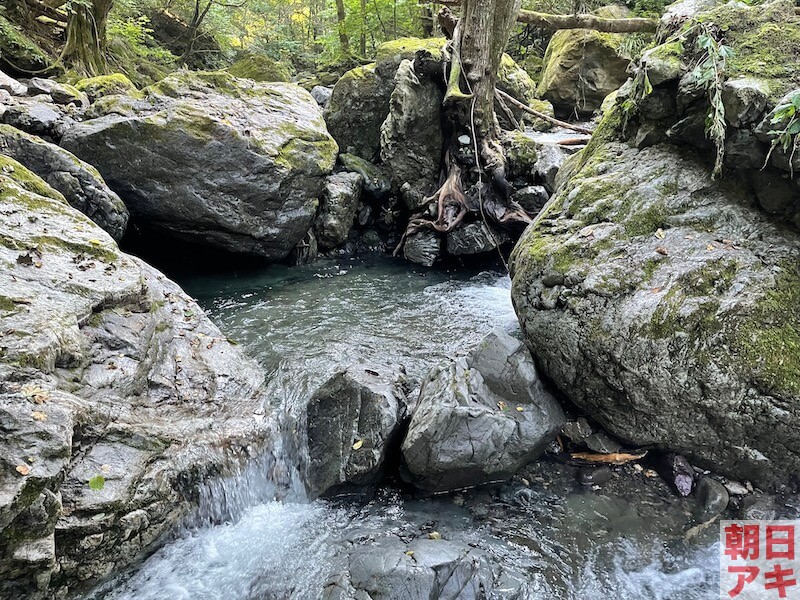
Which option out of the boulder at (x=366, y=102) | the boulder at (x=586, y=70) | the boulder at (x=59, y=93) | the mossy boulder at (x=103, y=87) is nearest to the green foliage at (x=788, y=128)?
the boulder at (x=366, y=102)

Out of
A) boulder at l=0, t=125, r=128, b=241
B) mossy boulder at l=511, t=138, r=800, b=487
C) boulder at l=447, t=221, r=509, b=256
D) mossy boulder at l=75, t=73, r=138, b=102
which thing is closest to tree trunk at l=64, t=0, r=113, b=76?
mossy boulder at l=75, t=73, r=138, b=102

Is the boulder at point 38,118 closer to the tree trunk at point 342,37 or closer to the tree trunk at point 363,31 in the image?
the tree trunk at point 363,31

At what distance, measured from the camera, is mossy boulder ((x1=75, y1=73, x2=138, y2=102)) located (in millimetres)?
9250

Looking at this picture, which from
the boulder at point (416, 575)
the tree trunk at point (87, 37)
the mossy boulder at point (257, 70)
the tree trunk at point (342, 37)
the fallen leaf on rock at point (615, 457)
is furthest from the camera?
the tree trunk at point (342, 37)

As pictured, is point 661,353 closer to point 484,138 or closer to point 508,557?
point 508,557

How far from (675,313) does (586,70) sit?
1442 centimetres

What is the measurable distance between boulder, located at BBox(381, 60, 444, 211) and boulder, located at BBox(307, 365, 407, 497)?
6.77 meters

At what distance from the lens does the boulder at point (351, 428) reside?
174 inches

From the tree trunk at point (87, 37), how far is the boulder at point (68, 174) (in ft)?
20.0

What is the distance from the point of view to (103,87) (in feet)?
31.1

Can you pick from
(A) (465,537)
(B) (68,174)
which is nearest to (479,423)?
(A) (465,537)

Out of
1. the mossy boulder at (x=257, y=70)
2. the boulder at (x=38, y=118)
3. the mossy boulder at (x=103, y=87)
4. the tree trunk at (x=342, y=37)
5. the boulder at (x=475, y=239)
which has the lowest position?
the boulder at (x=475, y=239)

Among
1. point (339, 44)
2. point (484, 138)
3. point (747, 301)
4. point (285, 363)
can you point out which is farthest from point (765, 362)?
point (339, 44)

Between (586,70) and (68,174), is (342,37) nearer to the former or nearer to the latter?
(586,70)
